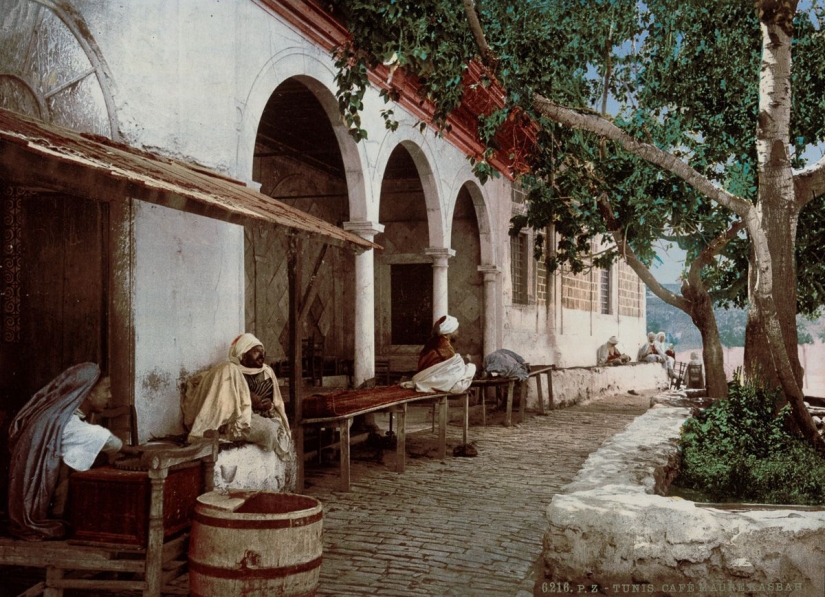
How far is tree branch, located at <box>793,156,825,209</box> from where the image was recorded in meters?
8.45

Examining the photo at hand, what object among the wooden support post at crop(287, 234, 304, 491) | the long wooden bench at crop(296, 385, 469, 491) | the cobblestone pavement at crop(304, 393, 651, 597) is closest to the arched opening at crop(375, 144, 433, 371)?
the cobblestone pavement at crop(304, 393, 651, 597)

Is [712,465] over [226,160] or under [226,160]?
under

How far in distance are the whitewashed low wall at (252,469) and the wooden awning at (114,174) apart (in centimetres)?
176

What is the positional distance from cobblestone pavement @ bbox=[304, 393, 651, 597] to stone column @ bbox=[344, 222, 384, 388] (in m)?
1.17

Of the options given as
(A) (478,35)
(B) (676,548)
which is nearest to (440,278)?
(A) (478,35)

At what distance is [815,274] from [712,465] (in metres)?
6.54

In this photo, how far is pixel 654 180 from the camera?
1250 cm

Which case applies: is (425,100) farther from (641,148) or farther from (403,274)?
(403,274)

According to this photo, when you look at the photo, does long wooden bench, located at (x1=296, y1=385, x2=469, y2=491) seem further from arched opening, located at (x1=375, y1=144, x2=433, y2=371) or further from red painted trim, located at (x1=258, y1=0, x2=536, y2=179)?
arched opening, located at (x1=375, y1=144, x2=433, y2=371)

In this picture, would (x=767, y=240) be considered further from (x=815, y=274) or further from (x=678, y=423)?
(x=815, y=274)

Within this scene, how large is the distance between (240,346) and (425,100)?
14.4 ft

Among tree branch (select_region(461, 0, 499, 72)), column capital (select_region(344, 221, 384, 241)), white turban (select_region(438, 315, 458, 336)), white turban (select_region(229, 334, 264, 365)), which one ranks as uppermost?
tree branch (select_region(461, 0, 499, 72))

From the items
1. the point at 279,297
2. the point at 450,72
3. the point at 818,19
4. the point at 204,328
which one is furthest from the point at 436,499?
the point at 818,19

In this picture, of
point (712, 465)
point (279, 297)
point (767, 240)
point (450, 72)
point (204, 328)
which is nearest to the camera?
point (204, 328)
